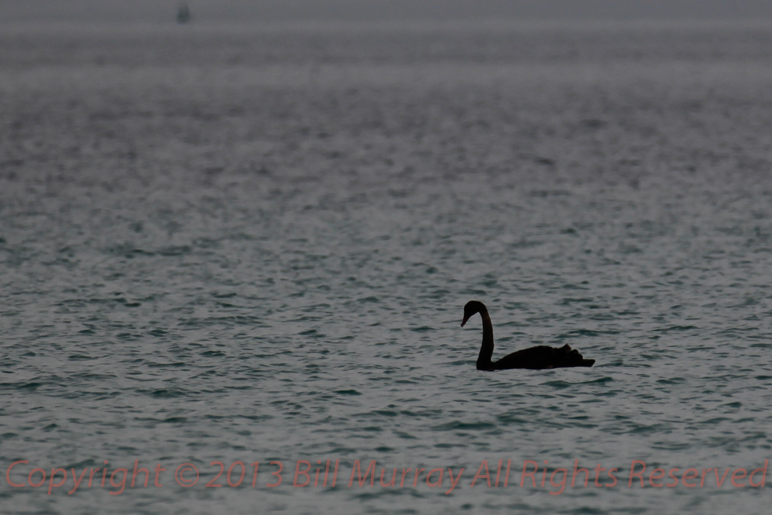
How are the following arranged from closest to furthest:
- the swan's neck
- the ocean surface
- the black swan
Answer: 1. the ocean surface
2. the black swan
3. the swan's neck

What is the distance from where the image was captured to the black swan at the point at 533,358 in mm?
22688

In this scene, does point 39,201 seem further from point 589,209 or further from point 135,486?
point 135,486

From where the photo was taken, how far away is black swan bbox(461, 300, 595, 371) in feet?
74.4

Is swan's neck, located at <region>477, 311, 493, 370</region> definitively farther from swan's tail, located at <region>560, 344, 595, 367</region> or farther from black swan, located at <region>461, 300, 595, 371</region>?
swan's tail, located at <region>560, 344, 595, 367</region>

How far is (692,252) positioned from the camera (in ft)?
113

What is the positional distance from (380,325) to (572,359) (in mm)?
5441

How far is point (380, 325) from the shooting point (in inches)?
1057

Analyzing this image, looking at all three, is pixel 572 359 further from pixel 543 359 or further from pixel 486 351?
pixel 486 351

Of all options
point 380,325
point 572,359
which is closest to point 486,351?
point 572,359

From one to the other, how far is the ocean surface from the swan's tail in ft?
0.86

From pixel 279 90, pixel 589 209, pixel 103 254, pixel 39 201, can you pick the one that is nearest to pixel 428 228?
pixel 589 209

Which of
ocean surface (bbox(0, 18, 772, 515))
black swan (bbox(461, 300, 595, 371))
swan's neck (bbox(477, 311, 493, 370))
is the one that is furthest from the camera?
swan's neck (bbox(477, 311, 493, 370))

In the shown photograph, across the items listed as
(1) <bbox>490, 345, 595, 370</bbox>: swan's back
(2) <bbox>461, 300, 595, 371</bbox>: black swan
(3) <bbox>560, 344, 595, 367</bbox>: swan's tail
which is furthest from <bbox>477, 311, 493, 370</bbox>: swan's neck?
(3) <bbox>560, 344, 595, 367</bbox>: swan's tail

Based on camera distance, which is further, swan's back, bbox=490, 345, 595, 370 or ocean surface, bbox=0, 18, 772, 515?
swan's back, bbox=490, 345, 595, 370
